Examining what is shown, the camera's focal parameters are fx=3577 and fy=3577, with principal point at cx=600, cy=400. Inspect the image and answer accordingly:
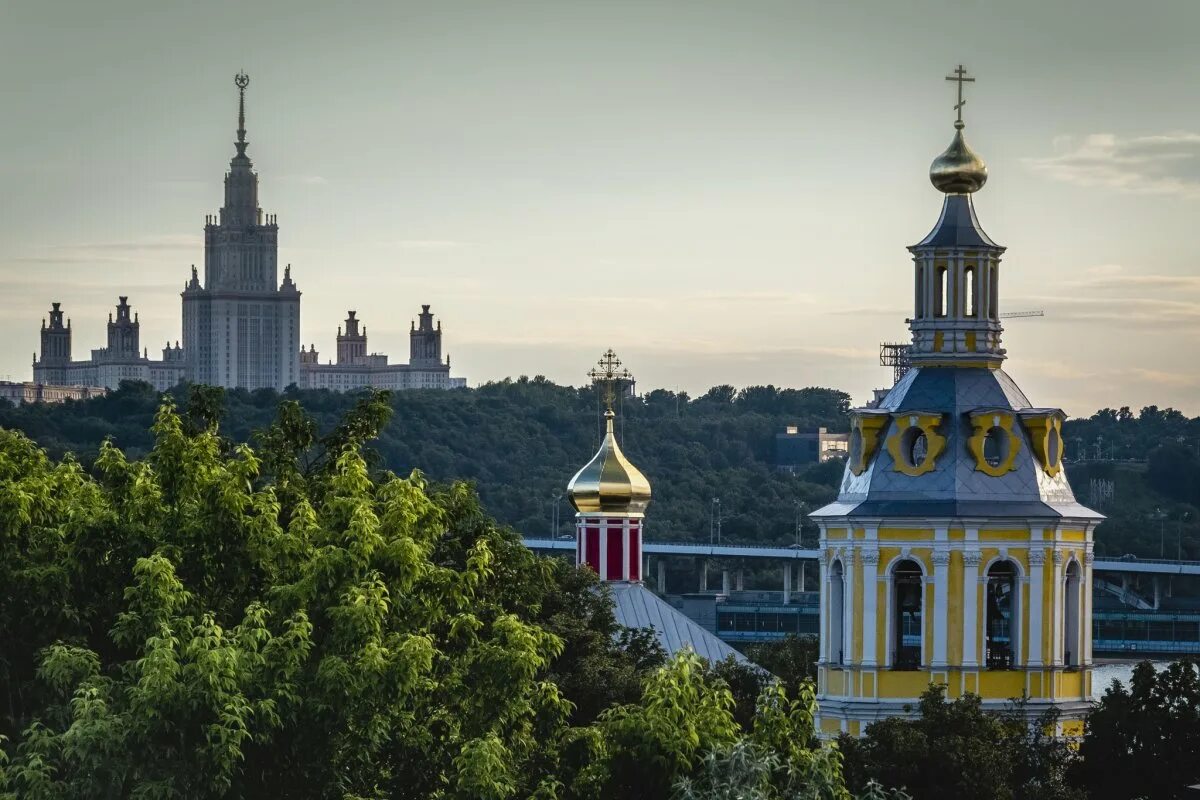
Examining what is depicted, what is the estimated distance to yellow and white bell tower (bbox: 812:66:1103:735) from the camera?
4144 cm

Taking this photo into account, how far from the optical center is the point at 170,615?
34.1m

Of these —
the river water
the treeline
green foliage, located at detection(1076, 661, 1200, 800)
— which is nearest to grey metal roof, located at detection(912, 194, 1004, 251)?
green foliage, located at detection(1076, 661, 1200, 800)

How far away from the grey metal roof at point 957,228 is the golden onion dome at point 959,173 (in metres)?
0.13

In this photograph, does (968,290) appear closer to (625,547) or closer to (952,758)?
(952,758)

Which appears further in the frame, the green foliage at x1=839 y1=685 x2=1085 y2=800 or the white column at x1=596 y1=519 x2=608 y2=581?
the white column at x1=596 y1=519 x2=608 y2=581

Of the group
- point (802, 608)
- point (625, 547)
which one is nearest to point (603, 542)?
point (625, 547)

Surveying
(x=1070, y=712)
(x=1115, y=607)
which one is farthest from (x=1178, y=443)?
(x=1070, y=712)

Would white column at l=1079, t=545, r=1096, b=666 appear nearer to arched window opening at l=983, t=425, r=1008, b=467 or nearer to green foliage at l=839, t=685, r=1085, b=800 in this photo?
arched window opening at l=983, t=425, r=1008, b=467

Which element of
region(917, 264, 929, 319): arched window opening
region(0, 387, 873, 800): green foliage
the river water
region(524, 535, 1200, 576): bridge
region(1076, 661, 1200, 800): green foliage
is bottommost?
the river water

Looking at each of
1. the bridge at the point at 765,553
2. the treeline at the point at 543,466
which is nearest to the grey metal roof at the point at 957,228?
the bridge at the point at 765,553

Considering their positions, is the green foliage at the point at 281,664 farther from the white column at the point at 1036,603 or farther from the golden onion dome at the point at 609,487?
the golden onion dome at the point at 609,487

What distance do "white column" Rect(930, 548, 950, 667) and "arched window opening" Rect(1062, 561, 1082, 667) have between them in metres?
1.63

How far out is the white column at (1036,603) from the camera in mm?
41531

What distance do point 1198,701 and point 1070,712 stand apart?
1.53 meters
